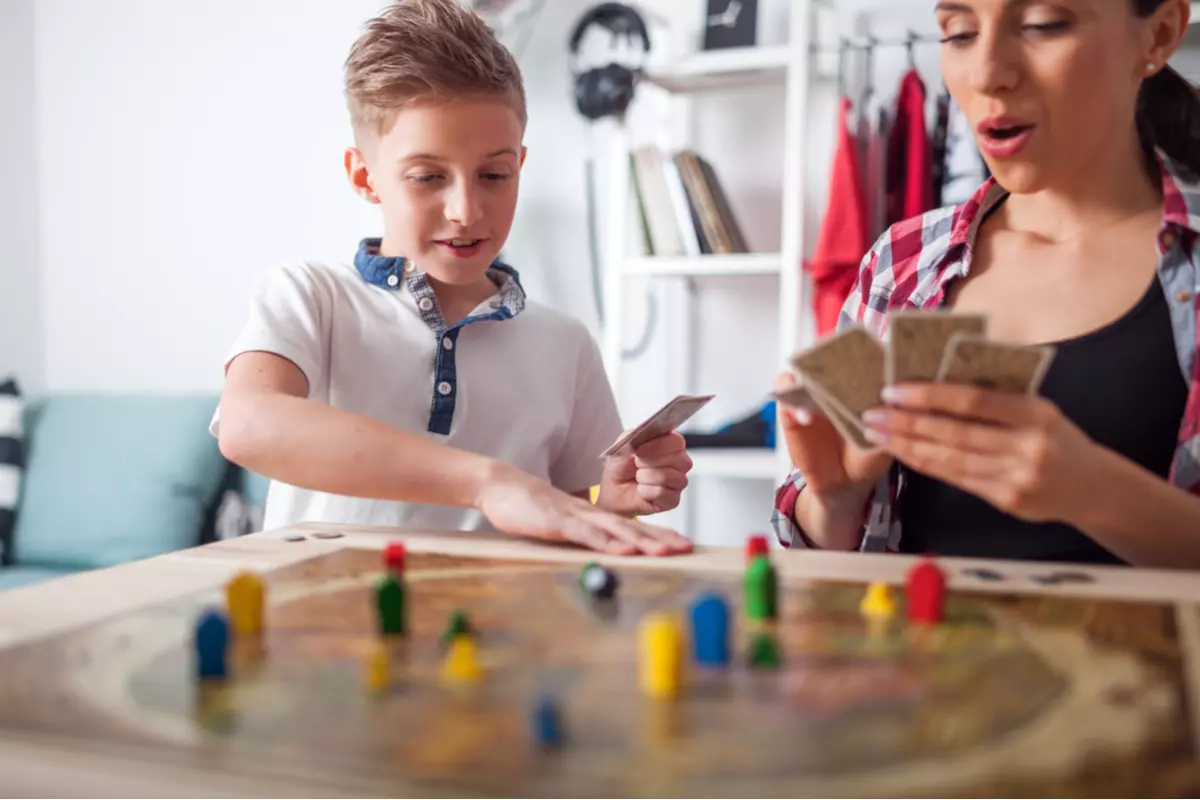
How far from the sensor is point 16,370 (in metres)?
3.37

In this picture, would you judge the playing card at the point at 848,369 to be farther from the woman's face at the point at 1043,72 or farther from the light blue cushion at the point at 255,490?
the light blue cushion at the point at 255,490

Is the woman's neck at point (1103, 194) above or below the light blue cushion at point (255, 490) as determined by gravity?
above

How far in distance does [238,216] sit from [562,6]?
117 centimetres

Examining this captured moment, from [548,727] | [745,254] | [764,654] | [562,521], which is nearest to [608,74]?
[745,254]

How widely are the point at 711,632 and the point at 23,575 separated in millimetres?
2410

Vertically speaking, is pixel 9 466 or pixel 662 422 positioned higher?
pixel 662 422

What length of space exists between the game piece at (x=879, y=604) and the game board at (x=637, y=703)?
2 centimetres

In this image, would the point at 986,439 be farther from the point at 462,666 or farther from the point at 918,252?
the point at 918,252

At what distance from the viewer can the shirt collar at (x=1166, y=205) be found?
104cm

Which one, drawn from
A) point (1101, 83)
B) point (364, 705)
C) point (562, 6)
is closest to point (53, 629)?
point (364, 705)

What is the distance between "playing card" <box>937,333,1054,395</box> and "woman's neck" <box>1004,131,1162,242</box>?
0.46 m

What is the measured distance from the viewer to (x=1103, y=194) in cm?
112

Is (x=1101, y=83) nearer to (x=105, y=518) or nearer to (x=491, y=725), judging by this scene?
(x=491, y=725)

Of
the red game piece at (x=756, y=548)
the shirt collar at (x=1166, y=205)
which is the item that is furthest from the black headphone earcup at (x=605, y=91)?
the red game piece at (x=756, y=548)
